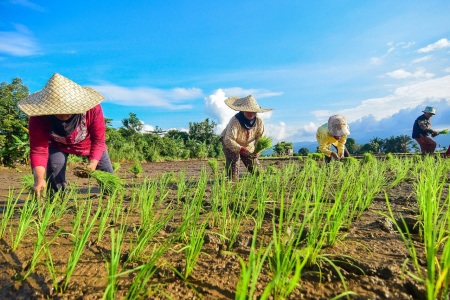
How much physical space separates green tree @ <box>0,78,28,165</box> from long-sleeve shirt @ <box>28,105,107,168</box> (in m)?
5.75

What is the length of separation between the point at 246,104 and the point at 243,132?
0.39m

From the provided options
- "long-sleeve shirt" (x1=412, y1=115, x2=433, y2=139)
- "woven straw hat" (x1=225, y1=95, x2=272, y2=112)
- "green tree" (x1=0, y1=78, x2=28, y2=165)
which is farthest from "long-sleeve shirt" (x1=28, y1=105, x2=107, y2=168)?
"long-sleeve shirt" (x1=412, y1=115, x2=433, y2=139)

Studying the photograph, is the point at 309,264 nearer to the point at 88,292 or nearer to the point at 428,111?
the point at 88,292

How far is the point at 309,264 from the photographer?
1.28m

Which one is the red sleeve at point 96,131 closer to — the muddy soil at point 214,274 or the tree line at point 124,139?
the muddy soil at point 214,274

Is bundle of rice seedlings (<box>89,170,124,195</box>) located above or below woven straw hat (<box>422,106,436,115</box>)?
below

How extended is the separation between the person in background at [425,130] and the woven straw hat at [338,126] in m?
3.22

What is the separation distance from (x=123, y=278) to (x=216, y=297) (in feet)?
1.31

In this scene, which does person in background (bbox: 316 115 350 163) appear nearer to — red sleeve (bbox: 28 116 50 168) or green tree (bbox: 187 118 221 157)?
red sleeve (bbox: 28 116 50 168)

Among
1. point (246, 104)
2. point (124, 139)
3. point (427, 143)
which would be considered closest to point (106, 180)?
point (246, 104)

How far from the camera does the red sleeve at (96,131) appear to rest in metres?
2.94

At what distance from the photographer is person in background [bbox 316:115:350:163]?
5246 mm

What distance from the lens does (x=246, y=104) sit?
4.20m

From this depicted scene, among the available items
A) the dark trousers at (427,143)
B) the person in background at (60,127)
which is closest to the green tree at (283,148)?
the dark trousers at (427,143)
